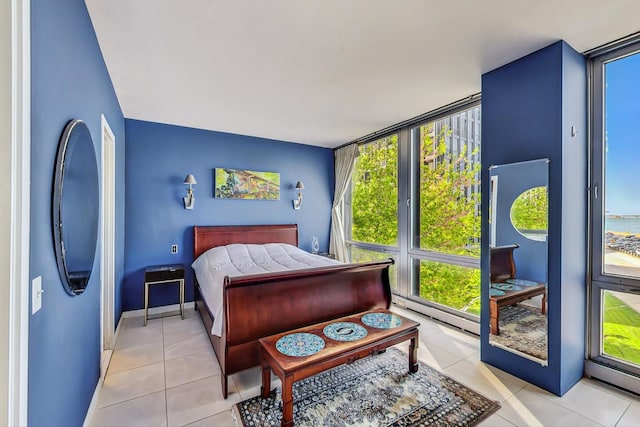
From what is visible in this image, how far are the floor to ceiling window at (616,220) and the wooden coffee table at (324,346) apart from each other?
1480 mm

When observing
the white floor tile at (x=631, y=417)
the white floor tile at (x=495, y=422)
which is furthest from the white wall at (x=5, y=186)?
the white floor tile at (x=631, y=417)

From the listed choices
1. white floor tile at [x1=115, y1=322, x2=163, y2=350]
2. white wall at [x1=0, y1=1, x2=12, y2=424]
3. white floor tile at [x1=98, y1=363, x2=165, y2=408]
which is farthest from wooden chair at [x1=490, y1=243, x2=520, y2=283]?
white floor tile at [x1=115, y1=322, x2=163, y2=350]

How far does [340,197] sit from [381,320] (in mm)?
2992

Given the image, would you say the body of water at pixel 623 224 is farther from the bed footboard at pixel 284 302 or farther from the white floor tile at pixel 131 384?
the white floor tile at pixel 131 384

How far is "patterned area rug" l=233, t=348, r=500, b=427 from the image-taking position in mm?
1876

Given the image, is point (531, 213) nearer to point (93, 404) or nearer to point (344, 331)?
point (344, 331)

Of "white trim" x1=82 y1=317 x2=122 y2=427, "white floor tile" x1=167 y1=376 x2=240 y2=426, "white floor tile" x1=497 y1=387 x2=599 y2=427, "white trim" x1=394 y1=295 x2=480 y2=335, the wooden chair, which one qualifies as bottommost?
"white floor tile" x1=167 y1=376 x2=240 y2=426

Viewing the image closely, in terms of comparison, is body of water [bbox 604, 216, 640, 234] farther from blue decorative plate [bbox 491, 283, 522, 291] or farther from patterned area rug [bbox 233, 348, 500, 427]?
patterned area rug [bbox 233, 348, 500, 427]

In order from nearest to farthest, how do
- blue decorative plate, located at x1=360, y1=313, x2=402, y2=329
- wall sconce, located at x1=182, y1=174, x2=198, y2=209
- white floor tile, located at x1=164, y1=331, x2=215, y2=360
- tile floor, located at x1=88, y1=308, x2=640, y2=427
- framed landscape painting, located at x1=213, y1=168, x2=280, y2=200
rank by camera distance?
tile floor, located at x1=88, y1=308, x2=640, y2=427
blue decorative plate, located at x1=360, y1=313, x2=402, y2=329
white floor tile, located at x1=164, y1=331, x2=215, y2=360
wall sconce, located at x1=182, y1=174, x2=198, y2=209
framed landscape painting, located at x1=213, y1=168, x2=280, y2=200

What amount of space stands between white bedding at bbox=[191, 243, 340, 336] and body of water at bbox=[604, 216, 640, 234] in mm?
2535

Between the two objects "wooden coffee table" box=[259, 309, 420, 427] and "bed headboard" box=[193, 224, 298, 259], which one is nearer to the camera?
"wooden coffee table" box=[259, 309, 420, 427]

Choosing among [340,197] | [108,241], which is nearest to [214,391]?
[108,241]

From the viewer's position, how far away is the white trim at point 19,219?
88 centimetres

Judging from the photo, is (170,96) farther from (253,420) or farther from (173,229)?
(253,420)
